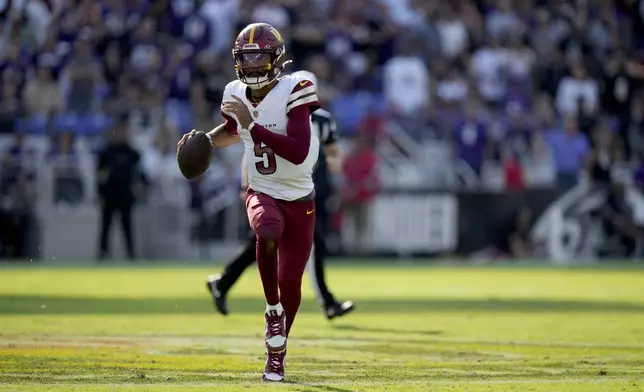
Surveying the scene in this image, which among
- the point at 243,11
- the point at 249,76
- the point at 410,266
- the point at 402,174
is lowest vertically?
the point at 410,266

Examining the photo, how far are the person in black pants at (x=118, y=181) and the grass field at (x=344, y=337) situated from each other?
11.3ft

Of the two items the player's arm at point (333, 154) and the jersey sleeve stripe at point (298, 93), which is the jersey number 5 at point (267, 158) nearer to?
the jersey sleeve stripe at point (298, 93)

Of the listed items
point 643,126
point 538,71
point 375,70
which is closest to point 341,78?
point 375,70

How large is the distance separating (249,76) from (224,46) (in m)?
14.7

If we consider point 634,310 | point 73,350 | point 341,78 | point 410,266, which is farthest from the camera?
point 341,78

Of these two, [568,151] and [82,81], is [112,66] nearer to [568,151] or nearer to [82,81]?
[82,81]

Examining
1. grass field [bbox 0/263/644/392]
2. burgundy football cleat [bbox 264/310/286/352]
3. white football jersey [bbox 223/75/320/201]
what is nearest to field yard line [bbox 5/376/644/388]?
grass field [bbox 0/263/644/392]

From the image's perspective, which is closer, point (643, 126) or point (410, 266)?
point (410, 266)

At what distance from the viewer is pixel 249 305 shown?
1252 cm

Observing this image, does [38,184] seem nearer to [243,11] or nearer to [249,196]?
[243,11]

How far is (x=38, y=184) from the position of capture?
20219mm

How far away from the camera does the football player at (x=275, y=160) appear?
6.92 meters

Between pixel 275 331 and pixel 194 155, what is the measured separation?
3.86 ft

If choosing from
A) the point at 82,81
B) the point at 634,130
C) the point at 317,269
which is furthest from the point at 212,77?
the point at 317,269
